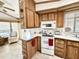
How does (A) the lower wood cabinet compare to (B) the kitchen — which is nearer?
(A) the lower wood cabinet

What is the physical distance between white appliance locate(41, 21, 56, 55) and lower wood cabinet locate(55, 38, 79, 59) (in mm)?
258

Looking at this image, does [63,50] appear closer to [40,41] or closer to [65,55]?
[65,55]

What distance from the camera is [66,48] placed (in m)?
2.89

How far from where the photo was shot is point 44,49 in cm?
357

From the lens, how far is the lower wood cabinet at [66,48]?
2553 millimetres

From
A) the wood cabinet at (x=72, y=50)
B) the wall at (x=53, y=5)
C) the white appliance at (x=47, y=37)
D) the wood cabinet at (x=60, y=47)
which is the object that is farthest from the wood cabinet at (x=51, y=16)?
the wood cabinet at (x=72, y=50)

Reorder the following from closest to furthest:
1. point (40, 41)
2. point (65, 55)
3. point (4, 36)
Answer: point (65, 55) → point (40, 41) → point (4, 36)

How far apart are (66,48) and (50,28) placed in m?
1.21

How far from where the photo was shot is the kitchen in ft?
9.32

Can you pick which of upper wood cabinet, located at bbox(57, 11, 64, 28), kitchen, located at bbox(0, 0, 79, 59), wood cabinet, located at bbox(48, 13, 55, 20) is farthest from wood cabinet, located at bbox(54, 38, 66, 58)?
wood cabinet, located at bbox(48, 13, 55, 20)

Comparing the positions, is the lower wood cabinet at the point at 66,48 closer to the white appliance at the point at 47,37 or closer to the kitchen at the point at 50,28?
the kitchen at the point at 50,28

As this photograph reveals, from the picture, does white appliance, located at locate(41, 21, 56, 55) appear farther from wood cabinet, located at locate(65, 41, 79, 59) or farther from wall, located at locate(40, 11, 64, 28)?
wood cabinet, located at locate(65, 41, 79, 59)

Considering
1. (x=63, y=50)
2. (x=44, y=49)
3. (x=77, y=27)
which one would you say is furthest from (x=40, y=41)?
(x=77, y=27)

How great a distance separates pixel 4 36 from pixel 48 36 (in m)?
3.98
